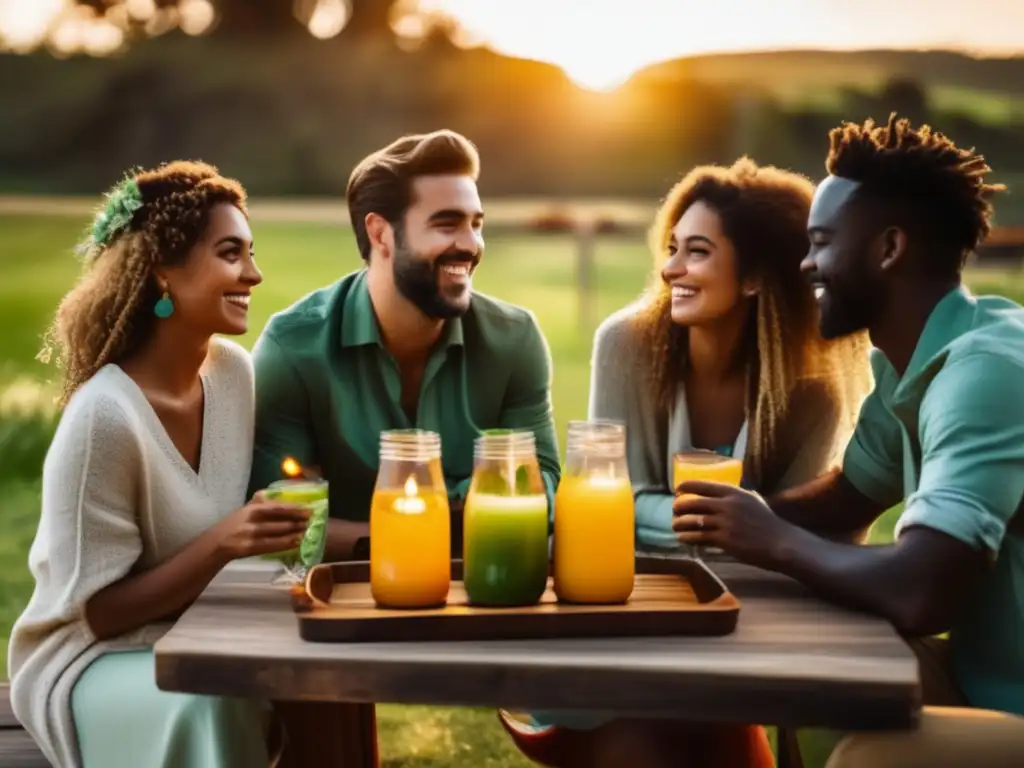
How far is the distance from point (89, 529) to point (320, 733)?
0.65 m

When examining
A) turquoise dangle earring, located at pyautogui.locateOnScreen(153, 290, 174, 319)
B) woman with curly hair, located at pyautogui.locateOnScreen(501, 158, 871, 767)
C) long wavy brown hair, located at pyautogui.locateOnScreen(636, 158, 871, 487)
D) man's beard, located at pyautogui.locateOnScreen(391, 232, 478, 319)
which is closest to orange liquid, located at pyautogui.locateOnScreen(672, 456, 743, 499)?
woman with curly hair, located at pyautogui.locateOnScreen(501, 158, 871, 767)

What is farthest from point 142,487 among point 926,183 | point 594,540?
point 926,183

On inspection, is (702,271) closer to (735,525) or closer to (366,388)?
(366,388)

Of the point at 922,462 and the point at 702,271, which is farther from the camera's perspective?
the point at 702,271

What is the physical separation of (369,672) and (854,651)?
2.08 feet

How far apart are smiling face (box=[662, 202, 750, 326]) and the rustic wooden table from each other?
963mm

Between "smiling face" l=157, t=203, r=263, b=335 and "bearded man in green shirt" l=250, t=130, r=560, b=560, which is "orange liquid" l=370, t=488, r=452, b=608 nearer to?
"smiling face" l=157, t=203, r=263, b=335

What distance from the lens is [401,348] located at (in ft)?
8.99

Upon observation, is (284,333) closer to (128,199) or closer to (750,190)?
(128,199)

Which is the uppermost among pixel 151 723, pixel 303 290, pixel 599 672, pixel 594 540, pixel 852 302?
pixel 852 302

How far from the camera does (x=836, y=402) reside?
8.69 feet

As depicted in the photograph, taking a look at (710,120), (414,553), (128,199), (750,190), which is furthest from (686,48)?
(414,553)

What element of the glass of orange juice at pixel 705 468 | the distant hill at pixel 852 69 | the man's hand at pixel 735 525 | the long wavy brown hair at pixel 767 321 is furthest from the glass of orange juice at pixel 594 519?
the distant hill at pixel 852 69

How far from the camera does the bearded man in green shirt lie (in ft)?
8.68
